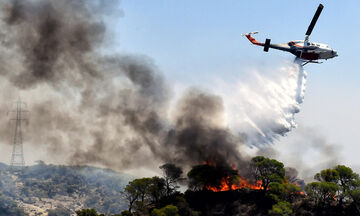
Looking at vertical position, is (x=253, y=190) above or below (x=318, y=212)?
above

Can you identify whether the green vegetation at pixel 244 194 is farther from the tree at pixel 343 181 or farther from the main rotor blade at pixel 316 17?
the main rotor blade at pixel 316 17

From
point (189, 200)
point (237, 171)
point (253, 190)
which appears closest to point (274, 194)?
point (253, 190)

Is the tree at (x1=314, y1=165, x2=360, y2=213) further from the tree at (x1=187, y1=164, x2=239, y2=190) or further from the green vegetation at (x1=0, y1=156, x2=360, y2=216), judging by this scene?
the tree at (x1=187, y1=164, x2=239, y2=190)

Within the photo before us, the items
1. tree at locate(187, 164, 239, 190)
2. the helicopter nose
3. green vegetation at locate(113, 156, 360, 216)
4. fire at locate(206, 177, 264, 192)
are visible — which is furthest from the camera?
fire at locate(206, 177, 264, 192)

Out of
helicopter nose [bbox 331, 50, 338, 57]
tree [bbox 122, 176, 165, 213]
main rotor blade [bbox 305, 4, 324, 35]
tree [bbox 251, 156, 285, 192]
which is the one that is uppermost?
main rotor blade [bbox 305, 4, 324, 35]

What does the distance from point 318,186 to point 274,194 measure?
46.2 ft

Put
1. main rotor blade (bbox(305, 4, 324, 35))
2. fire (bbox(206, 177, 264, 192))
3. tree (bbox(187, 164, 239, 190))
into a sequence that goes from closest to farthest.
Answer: main rotor blade (bbox(305, 4, 324, 35)) → tree (bbox(187, 164, 239, 190)) → fire (bbox(206, 177, 264, 192))

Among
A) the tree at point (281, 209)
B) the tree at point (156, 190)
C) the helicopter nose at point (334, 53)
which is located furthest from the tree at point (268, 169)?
the helicopter nose at point (334, 53)

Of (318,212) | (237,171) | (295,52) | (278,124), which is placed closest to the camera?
(295,52)

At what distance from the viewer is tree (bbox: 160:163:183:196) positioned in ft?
463

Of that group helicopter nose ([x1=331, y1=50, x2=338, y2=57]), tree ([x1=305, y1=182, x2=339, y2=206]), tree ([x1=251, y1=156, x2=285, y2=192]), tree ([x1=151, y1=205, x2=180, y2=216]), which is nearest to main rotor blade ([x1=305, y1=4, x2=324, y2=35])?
helicopter nose ([x1=331, y1=50, x2=338, y2=57])

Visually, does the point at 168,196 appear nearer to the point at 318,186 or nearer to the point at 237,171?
the point at 237,171

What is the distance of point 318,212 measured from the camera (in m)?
120

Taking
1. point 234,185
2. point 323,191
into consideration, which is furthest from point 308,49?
point 234,185
